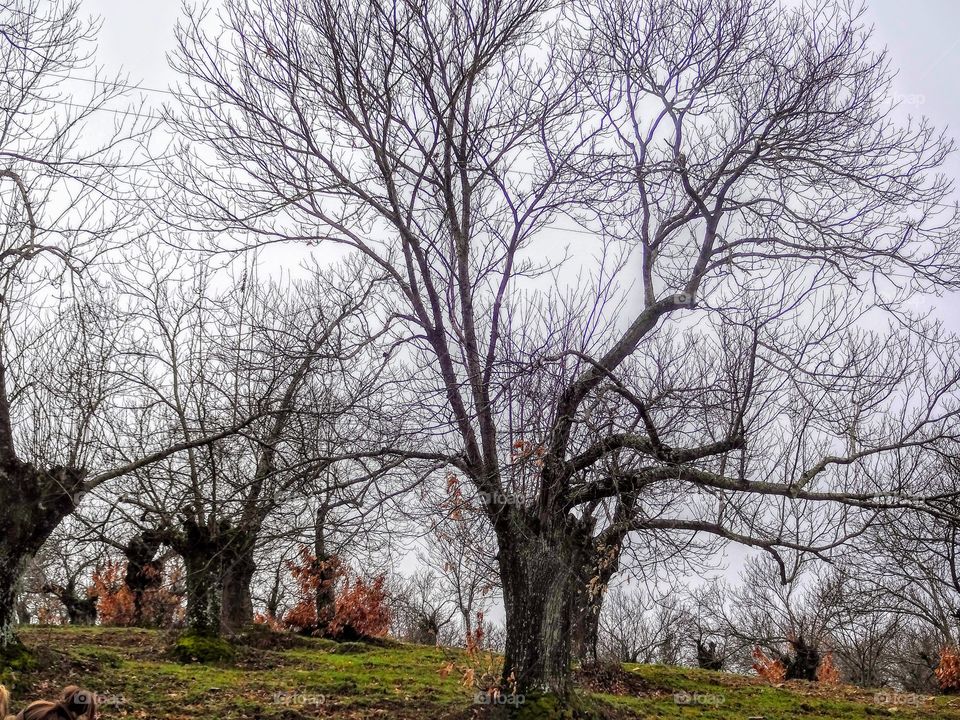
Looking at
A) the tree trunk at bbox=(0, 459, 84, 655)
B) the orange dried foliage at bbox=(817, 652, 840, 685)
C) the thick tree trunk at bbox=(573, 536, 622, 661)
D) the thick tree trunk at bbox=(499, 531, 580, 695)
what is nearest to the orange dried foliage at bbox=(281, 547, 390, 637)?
the thick tree trunk at bbox=(573, 536, 622, 661)

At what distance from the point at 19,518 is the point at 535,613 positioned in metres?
5.98

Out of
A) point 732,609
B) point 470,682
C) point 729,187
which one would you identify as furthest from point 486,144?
point 732,609

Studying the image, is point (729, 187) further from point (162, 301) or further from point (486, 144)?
point (162, 301)

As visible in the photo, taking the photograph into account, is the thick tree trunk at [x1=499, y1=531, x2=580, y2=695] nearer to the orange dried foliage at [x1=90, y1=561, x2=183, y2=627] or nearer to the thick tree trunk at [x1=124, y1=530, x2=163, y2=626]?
the thick tree trunk at [x1=124, y1=530, x2=163, y2=626]

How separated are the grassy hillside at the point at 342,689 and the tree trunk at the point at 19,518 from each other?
2.58 ft

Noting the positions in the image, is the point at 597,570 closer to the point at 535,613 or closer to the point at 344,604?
the point at 535,613

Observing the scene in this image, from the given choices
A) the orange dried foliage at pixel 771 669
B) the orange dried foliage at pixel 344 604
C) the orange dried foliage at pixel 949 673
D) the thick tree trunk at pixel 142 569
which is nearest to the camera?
the thick tree trunk at pixel 142 569

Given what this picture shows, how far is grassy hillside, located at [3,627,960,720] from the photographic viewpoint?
28.9 ft

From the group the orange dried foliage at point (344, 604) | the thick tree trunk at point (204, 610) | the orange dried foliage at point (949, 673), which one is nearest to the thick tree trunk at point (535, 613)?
the thick tree trunk at point (204, 610)

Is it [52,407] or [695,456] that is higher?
[52,407]

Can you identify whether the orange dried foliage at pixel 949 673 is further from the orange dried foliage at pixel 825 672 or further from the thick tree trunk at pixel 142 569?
the thick tree trunk at pixel 142 569

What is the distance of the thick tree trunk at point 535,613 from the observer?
8078mm

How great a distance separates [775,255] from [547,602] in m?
4.34

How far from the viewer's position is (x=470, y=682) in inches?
343
